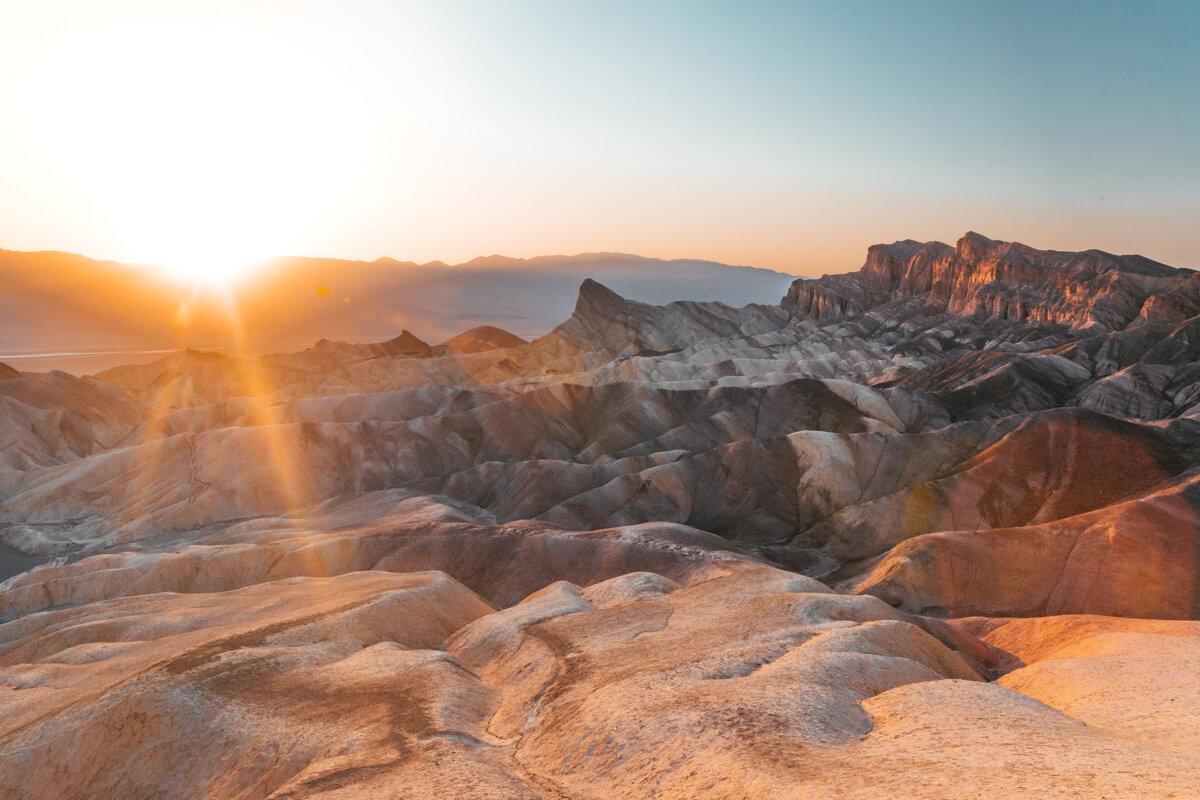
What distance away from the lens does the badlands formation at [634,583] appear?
54.0ft

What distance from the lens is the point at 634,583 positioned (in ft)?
113

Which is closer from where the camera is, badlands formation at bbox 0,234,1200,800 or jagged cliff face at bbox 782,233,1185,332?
badlands formation at bbox 0,234,1200,800

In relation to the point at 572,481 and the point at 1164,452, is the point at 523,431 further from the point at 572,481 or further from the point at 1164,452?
the point at 1164,452

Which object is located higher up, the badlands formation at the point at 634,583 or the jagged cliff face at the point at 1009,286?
the jagged cliff face at the point at 1009,286

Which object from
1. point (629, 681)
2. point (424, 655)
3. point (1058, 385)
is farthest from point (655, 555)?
point (1058, 385)

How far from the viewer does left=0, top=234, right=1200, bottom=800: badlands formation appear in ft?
54.0

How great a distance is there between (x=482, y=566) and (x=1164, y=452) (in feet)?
162

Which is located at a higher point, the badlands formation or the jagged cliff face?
the jagged cliff face

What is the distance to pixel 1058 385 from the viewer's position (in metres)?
86.6

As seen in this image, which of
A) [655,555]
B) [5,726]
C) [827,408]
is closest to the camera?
[5,726]

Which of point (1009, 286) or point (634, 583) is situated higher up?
point (1009, 286)

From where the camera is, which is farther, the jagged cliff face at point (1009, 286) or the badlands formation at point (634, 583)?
the jagged cliff face at point (1009, 286)

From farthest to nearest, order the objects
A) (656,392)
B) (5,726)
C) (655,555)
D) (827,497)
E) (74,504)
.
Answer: (656,392), (74,504), (827,497), (655,555), (5,726)

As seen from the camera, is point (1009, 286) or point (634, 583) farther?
point (1009, 286)
